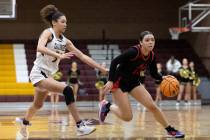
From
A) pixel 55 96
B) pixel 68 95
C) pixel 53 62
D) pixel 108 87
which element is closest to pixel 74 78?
pixel 55 96

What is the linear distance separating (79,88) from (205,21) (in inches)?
Answer: 282

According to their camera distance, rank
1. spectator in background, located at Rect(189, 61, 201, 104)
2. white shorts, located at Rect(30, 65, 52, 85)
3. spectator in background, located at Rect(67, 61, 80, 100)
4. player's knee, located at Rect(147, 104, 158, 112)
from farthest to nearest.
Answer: spectator in background, located at Rect(189, 61, 201, 104) < spectator in background, located at Rect(67, 61, 80, 100) < player's knee, located at Rect(147, 104, 158, 112) < white shorts, located at Rect(30, 65, 52, 85)

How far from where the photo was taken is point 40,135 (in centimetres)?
923

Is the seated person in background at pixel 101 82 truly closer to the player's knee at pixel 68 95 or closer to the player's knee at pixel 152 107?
the player's knee at pixel 152 107

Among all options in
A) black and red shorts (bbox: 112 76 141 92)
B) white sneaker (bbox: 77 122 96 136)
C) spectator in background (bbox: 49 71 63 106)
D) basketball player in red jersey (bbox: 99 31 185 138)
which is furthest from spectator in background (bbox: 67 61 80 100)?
white sneaker (bbox: 77 122 96 136)

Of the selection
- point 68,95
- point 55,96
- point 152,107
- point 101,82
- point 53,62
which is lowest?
point 55,96

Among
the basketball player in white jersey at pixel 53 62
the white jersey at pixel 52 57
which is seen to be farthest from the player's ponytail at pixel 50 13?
the white jersey at pixel 52 57

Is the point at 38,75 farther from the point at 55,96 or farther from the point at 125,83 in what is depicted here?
the point at 55,96

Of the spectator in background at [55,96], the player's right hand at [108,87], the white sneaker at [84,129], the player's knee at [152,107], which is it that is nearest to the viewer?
the white sneaker at [84,129]

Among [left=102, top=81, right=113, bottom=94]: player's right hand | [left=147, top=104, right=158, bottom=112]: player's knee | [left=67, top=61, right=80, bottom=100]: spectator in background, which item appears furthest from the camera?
[left=67, top=61, right=80, bottom=100]: spectator in background

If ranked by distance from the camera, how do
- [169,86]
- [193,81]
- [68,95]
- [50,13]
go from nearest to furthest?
[68,95] < [50,13] < [169,86] < [193,81]

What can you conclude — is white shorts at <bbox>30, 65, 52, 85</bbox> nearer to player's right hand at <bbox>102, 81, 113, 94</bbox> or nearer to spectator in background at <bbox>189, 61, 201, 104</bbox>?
player's right hand at <bbox>102, 81, 113, 94</bbox>

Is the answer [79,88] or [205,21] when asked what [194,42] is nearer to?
[205,21]

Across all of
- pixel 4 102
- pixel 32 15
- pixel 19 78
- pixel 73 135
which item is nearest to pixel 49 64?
pixel 73 135
